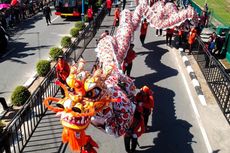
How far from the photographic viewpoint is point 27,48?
1992 centimetres

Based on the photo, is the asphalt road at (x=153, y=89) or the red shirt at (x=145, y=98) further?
the asphalt road at (x=153, y=89)

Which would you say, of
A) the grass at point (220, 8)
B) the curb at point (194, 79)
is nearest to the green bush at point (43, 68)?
the curb at point (194, 79)

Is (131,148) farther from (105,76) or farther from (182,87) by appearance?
(182,87)

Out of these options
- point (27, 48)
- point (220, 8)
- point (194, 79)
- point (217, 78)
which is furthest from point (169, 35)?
point (220, 8)

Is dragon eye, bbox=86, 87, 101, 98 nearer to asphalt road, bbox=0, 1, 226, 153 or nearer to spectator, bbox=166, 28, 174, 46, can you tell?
asphalt road, bbox=0, 1, 226, 153

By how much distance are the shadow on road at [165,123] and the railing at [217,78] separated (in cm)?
141

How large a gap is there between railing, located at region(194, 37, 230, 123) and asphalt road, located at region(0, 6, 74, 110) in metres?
7.86

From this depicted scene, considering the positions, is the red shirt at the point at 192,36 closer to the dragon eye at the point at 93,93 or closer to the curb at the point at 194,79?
the curb at the point at 194,79

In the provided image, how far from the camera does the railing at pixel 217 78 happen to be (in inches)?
467

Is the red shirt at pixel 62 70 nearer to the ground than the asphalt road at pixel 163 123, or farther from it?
farther from it

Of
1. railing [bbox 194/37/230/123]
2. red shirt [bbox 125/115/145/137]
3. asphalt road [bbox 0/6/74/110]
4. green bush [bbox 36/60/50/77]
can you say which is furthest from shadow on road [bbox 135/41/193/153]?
asphalt road [bbox 0/6/74/110]

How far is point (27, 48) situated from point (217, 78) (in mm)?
11259

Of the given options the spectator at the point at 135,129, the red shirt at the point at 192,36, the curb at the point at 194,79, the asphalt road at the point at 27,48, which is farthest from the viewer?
the red shirt at the point at 192,36

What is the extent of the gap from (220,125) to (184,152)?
215cm
